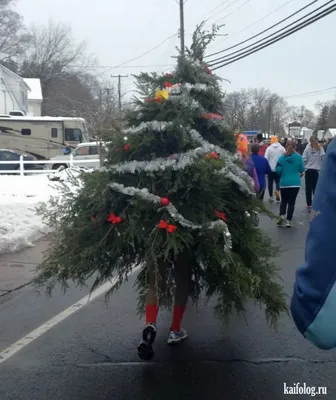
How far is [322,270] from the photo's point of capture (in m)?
1.71

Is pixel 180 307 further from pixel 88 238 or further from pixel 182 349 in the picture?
pixel 88 238

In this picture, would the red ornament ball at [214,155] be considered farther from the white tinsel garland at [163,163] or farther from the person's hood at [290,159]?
the person's hood at [290,159]

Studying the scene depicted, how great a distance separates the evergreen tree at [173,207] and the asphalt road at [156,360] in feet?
1.52

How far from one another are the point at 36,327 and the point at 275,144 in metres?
12.0

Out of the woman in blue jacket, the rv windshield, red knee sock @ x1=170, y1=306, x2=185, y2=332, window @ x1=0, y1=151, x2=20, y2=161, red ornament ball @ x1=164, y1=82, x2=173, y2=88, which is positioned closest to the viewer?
A: red ornament ball @ x1=164, y1=82, x2=173, y2=88

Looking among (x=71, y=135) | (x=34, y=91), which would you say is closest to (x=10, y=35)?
(x=34, y=91)

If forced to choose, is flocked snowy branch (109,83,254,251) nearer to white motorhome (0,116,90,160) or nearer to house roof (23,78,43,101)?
white motorhome (0,116,90,160)

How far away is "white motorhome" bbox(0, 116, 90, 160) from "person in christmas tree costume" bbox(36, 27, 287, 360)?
28.7m

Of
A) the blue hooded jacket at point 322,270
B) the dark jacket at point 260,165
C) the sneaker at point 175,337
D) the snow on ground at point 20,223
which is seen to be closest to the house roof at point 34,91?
the snow on ground at point 20,223

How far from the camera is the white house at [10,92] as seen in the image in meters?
46.8

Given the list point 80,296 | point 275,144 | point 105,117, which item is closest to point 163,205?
point 105,117

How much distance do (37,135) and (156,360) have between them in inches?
1185

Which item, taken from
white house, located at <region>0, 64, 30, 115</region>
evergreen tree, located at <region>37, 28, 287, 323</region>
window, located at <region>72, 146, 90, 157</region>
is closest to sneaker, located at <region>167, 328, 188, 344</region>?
evergreen tree, located at <region>37, 28, 287, 323</region>

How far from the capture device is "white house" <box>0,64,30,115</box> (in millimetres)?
46812
